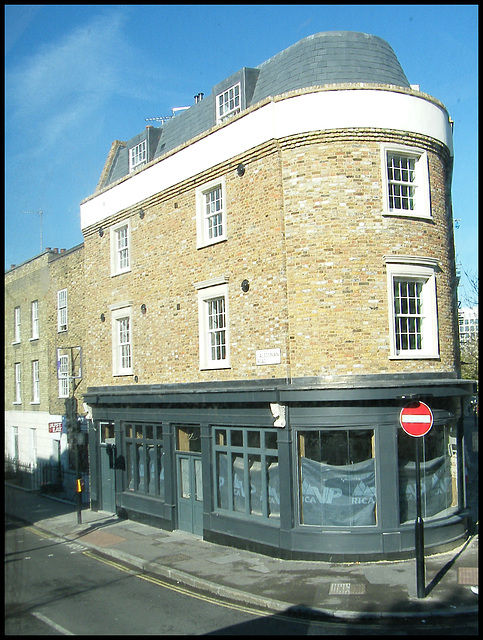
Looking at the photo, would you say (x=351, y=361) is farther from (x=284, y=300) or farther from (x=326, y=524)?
(x=326, y=524)

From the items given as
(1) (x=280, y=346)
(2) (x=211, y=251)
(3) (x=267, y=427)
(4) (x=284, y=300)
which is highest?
(2) (x=211, y=251)

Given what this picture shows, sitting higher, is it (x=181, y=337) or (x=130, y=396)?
(x=181, y=337)

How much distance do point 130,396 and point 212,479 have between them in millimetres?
4780

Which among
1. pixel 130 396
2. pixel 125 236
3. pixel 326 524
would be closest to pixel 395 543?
pixel 326 524

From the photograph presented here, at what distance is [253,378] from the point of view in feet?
53.1

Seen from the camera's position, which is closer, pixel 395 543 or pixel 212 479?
pixel 395 543

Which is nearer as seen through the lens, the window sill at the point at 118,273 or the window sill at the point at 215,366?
the window sill at the point at 215,366

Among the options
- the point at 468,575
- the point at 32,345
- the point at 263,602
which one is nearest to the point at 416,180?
the point at 468,575

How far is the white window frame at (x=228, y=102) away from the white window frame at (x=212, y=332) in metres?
5.06

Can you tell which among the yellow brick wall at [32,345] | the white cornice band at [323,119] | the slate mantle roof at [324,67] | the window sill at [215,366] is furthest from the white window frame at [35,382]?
the slate mantle roof at [324,67]

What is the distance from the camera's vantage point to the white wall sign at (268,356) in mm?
15461

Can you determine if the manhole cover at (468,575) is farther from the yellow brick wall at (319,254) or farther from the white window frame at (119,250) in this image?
the white window frame at (119,250)

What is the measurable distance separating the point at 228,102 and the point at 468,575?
45.1 feet

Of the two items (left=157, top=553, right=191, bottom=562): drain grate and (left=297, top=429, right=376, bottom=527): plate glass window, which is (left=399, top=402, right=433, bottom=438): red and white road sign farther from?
(left=157, top=553, right=191, bottom=562): drain grate
